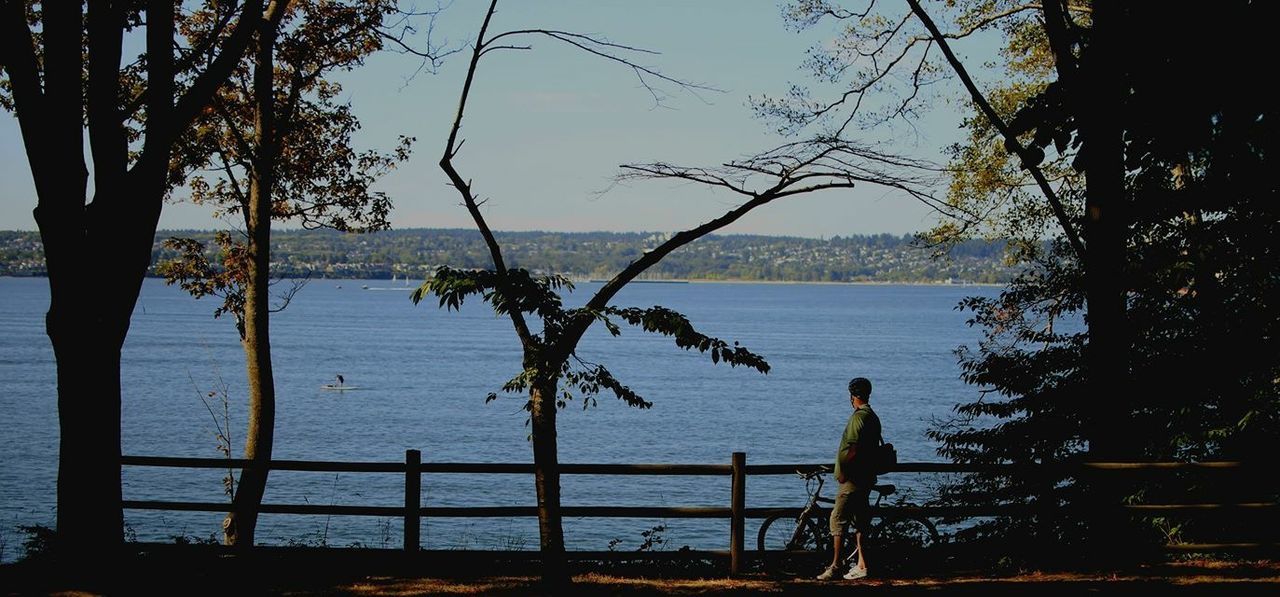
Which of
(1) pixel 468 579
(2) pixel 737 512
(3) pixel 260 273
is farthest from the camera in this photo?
(3) pixel 260 273

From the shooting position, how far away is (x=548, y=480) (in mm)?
9461

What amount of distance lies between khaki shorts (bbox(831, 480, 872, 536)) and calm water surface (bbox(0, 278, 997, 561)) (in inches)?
478

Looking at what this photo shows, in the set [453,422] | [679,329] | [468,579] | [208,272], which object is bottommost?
[453,422]

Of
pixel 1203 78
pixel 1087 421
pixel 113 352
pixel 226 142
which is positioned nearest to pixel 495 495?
pixel 226 142

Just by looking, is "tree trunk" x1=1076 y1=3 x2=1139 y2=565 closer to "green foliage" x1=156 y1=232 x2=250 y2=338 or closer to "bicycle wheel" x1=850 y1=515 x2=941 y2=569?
"bicycle wheel" x1=850 y1=515 x2=941 y2=569

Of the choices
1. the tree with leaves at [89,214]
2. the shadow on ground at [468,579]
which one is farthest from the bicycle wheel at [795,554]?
the tree with leaves at [89,214]

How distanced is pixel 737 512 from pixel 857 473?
115cm

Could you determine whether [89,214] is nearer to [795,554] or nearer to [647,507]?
[647,507]

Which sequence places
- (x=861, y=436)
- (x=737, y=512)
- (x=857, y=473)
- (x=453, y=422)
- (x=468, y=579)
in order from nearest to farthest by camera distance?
(x=861, y=436), (x=857, y=473), (x=468, y=579), (x=737, y=512), (x=453, y=422)

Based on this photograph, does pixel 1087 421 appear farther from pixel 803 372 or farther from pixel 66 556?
pixel 803 372

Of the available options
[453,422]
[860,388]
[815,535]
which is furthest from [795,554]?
[453,422]

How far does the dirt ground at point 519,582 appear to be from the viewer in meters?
10.3

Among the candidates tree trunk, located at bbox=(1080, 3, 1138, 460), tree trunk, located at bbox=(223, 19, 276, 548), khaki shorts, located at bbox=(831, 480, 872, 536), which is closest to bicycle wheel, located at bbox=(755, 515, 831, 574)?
khaki shorts, located at bbox=(831, 480, 872, 536)

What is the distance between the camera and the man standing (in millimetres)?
10789
